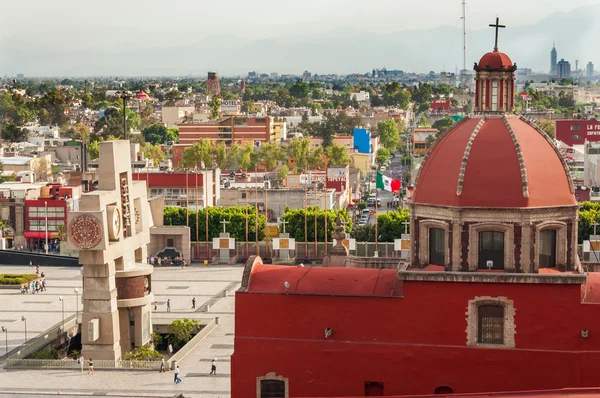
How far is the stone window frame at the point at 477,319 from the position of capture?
126 feet

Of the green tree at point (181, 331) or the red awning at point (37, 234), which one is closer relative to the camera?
the green tree at point (181, 331)

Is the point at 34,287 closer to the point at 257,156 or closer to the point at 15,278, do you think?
the point at 15,278

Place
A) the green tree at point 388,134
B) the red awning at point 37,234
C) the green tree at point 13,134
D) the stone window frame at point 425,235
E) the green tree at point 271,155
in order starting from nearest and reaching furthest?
the stone window frame at point 425,235
the red awning at point 37,234
the green tree at point 271,155
the green tree at point 13,134
the green tree at point 388,134

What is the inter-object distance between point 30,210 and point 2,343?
3299 centimetres

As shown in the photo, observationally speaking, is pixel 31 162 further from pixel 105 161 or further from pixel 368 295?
pixel 368 295

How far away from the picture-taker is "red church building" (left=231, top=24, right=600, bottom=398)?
38.2 meters

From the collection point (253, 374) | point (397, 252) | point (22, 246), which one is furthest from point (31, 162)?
point (253, 374)

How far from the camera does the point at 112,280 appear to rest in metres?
52.1

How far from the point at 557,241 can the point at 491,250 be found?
2235 mm

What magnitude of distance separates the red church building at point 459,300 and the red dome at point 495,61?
5cm

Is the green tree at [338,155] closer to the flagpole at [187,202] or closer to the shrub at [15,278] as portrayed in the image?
the flagpole at [187,202]

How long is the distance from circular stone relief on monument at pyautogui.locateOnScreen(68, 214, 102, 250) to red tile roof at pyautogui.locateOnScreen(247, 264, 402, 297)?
11872 mm

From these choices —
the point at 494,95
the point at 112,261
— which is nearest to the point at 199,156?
the point at 112,261

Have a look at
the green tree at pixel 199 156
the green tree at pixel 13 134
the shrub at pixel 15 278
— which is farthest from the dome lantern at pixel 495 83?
the green tree at pixel 13 134
